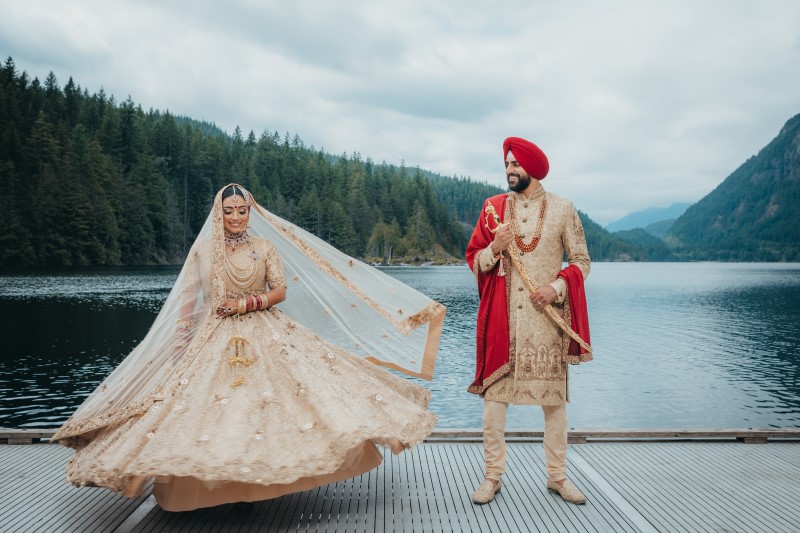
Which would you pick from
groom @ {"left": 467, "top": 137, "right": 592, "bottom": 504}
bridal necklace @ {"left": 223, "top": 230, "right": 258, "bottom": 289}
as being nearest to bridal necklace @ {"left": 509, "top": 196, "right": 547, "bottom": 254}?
groom @ {"left": 467, "top": 137, "right": 592, "bottom": 504}

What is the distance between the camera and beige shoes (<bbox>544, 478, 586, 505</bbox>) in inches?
136

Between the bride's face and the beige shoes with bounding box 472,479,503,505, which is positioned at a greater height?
the bride's face

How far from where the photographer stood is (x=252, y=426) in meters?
3.16

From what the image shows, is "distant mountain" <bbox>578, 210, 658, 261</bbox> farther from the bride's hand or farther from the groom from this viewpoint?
the bride's hand

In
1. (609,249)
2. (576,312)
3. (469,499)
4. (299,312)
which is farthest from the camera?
(609,249)

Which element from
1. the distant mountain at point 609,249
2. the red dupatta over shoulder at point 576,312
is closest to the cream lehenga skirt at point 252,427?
the red dupatta over shoulder at point 576,312

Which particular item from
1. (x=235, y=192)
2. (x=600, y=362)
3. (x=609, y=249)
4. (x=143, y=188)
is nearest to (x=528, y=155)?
(x=235, y=192)

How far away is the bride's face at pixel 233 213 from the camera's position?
3.86 meters

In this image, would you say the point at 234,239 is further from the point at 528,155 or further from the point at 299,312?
the point at 528,155

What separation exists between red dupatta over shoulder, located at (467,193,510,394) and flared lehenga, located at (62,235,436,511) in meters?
0.47

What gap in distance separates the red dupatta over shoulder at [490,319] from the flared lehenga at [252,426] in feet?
1.54

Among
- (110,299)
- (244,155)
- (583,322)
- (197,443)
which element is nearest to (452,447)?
(583,322)

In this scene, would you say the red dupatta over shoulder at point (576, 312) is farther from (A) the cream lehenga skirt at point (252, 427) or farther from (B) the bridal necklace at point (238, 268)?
(B) the bridal necklace at point (238, 268)

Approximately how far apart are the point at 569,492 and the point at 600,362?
14428 mm
